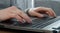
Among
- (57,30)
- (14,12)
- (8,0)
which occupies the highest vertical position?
(8,0)

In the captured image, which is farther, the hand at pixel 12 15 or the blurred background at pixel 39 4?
the blurred background at pixel 39 4

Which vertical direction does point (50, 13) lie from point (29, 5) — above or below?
below

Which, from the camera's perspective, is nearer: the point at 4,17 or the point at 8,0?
the point at 4,17

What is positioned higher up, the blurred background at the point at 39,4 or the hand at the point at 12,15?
the blurred background at the point at 39,4

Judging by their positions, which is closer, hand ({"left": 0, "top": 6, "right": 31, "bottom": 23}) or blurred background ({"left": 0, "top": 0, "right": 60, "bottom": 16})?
hand ({"left": 0, "top": 6, "right": 31, "bottom": 23})

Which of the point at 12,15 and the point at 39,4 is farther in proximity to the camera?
the point at 39,4

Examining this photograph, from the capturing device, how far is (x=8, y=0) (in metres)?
1.21

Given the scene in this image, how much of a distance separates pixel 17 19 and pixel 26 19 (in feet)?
0.12

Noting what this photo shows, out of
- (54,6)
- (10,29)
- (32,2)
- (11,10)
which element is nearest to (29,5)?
(32,2)

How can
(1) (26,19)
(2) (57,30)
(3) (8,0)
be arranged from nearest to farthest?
(2) (57,30)
(1) (26,19)
(3) (8,0)

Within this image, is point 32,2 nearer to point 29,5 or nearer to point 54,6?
point 29,5

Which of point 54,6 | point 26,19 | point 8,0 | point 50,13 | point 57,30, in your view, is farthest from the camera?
point 54,6

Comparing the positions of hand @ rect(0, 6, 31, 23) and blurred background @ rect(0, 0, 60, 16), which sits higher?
blurred background @ rect(0, 0, 60, 16)

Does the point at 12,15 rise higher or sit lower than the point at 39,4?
lower
